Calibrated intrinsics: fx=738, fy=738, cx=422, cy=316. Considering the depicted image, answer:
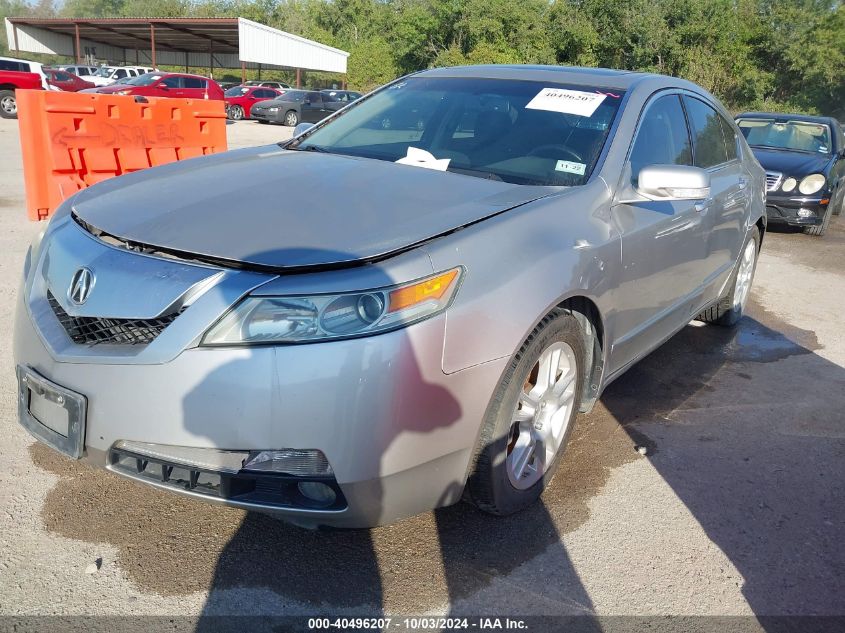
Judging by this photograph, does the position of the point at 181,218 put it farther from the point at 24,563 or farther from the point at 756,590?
the point at 756,590

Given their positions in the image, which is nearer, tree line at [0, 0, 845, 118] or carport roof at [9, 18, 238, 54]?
carport roof at [9, 18, 238, 54]

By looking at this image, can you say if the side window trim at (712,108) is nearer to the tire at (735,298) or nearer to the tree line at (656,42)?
the tire at (735,298)

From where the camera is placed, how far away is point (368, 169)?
3084mm

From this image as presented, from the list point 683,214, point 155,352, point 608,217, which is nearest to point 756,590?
point 608,217

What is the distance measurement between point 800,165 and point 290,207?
882cm

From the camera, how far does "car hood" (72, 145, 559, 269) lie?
2211mm

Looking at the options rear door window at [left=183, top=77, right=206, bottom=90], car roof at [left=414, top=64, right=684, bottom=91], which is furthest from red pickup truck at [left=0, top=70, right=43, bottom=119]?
car roof at [left=414, top=64, right=684, bottom=91]

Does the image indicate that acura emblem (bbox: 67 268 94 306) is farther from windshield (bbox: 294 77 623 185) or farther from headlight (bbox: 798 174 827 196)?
headlight (bbox: 798 174 827 196)

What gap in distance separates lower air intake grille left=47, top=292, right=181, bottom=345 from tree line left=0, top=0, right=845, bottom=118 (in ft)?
125

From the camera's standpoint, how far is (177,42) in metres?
43.6

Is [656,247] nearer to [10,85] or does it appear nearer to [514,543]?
[514,543]

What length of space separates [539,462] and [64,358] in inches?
68.1

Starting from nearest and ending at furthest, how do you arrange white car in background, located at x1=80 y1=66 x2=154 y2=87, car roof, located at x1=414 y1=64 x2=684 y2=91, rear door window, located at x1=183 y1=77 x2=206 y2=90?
car roof, located at x1=414 y1=64 x2=684 y2=91 < rear door window, located at x1=183 y1=77 x2=206 y2=90 < white car in background, located at x1=80 y1=66 x2=154 y2=87

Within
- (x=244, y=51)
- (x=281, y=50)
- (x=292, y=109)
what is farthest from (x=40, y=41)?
(x=292, y=109)
